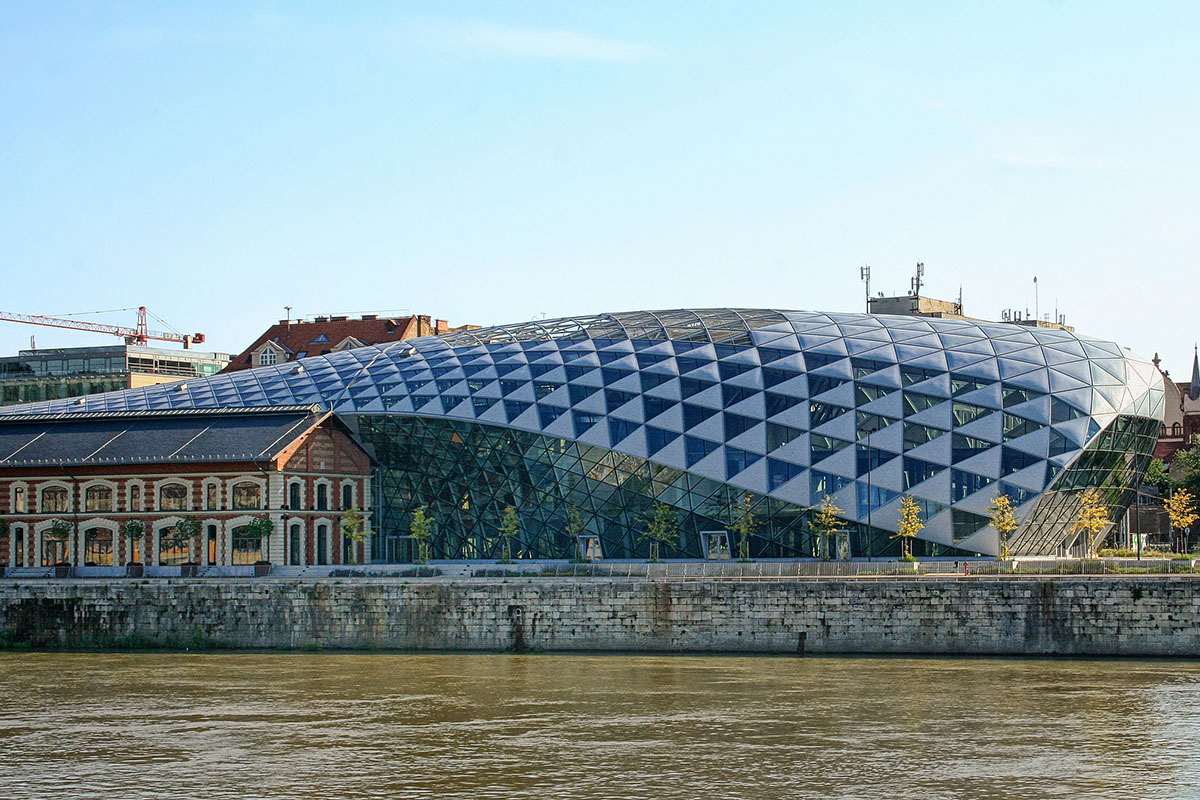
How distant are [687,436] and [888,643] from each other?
90.2 feet

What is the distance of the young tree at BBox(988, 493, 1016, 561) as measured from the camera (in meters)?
92.6

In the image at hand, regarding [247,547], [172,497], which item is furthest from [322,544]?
[172,497]

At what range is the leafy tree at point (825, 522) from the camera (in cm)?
9456

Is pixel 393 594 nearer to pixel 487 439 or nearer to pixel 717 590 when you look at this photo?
pixel 717 590

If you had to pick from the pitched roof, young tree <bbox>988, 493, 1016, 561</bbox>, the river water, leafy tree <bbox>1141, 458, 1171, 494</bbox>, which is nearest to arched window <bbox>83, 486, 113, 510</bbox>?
the pitched roof

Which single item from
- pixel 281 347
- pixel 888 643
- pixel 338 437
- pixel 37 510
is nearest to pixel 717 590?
pixel 888 643

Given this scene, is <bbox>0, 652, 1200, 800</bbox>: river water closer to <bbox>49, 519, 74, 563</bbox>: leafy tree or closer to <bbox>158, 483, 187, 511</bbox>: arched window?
<bbox>158, 483, 187, 511</bbox>: arched window

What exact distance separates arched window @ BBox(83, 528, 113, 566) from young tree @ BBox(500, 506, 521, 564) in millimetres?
24755

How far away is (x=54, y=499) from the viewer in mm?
104438

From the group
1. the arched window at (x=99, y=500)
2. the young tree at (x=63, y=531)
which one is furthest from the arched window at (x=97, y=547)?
the arched window at (x=99, y=500)

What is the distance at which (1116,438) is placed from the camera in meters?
99.6

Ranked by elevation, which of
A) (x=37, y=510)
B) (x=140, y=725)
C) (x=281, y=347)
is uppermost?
(x=281, y=347)

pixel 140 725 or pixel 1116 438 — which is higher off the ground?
pixel 1116 438

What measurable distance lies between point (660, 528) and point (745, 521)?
203 inches
